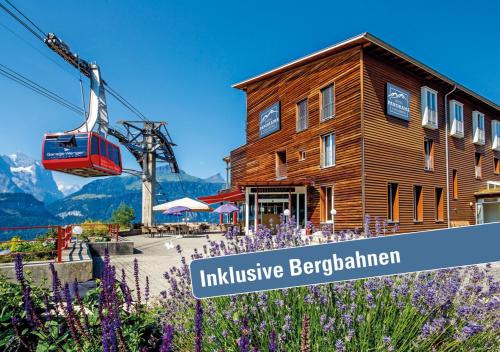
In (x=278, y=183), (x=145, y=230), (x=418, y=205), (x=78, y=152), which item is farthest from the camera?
(x=145, y=230)

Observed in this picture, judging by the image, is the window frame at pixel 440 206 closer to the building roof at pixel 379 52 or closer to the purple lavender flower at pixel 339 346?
the building roof at pixel 379 52

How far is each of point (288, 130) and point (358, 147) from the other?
5723mm

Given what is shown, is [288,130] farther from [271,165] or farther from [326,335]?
[326,335]

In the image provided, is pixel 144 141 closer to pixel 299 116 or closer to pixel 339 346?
pixel 299 116

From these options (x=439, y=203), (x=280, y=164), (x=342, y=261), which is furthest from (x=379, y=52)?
(x=342, y=261)

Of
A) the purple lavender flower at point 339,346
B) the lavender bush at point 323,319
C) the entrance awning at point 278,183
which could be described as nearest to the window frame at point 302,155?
the entrance awning at point 278,183

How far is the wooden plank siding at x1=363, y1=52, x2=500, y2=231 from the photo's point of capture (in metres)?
16.4

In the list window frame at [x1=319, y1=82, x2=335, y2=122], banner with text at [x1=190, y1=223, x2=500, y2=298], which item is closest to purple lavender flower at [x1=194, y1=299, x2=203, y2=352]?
banner with text at [x1=190, y1=223, x2=500, y2=298]

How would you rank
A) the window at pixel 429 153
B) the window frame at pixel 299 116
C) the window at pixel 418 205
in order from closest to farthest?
the window at pixel 418 205
the window at pixel 429 153
the window frame at pixel 299 116

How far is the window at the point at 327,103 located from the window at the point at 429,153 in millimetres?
5534

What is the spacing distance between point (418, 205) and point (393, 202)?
6.86ft

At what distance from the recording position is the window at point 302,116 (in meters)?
19.8

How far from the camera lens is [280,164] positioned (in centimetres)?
2212

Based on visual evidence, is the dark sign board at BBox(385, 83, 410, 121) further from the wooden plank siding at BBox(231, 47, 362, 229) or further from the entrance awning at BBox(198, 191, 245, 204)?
the entrance awning at BBox(198, 191, 245, 204)
